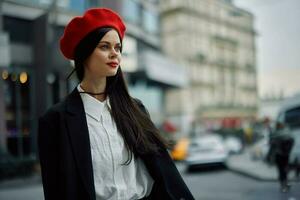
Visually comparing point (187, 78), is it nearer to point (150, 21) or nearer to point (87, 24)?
point (150, 21)

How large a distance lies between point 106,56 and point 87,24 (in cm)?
12

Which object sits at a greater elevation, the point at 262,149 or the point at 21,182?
the point at 262,149

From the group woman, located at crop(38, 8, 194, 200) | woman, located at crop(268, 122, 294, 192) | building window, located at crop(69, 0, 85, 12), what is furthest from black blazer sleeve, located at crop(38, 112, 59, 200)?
building window, located at crop(69, 0, 85, 12)

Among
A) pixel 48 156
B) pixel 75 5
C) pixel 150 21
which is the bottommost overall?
pixel 48 156

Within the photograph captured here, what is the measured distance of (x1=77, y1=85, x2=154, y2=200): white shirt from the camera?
1.37 meters

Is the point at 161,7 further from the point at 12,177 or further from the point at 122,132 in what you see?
the point at 122,132

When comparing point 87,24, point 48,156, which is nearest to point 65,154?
point 48,156

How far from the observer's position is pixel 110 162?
4.56ft

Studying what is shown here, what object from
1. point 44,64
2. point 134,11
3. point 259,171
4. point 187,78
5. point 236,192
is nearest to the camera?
point 236,192

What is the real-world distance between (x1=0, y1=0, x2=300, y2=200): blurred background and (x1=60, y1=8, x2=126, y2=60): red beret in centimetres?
47

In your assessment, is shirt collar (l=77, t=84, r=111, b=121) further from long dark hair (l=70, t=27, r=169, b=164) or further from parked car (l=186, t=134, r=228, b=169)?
parked car (l=186, t=134, r=228, b=169)

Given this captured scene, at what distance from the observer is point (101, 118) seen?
4.79 ft

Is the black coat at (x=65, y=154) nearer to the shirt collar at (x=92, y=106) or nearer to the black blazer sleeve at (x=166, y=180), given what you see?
the shirt collar at (x=92, y=106)

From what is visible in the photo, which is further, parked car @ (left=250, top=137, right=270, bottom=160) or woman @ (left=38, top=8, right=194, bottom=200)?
parked car @ (left=250, top=137, right=270, bottom=160)
